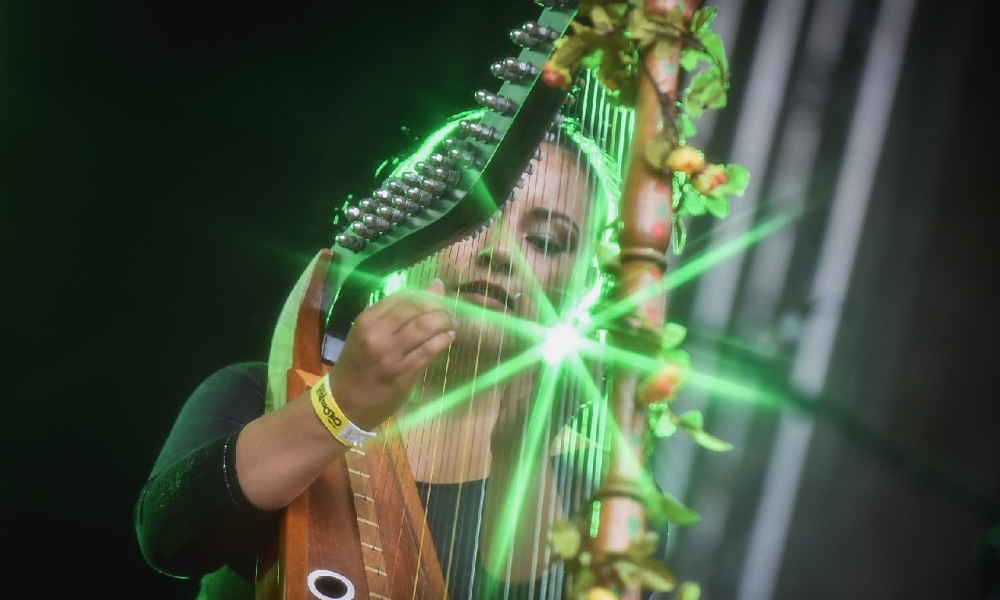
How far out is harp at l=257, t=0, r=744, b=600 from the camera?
0.57 meters

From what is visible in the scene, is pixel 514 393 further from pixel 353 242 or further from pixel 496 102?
pixel 496 102

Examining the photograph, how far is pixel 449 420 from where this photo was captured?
1189 mm

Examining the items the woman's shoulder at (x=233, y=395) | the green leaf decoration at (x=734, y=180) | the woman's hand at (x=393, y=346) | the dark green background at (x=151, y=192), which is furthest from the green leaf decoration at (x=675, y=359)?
the dark green background at (x=151, y=192)

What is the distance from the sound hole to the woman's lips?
1.34 feet

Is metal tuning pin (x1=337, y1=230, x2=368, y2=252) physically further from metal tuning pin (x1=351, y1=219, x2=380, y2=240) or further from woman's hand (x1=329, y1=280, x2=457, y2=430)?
woman's hand (x1=329, y1=280, x2=457, y2=430)

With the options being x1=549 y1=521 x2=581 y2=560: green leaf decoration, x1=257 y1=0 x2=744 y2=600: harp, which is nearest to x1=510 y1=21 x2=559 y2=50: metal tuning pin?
x1=257 y1=0 x2=744 y2=600: harp

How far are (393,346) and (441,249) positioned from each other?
33 centimetres

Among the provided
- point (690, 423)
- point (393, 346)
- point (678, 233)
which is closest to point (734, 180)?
point (678, 233)

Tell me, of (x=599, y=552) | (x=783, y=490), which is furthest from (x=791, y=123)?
(x=599, y=552)

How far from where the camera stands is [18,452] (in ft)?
6.42

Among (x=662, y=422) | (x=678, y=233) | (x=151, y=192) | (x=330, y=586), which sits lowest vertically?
(x=330, y=586)

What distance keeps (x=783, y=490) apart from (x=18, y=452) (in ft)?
7.27

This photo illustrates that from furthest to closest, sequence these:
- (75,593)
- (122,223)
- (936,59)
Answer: (936,59) → (122,223) → (75,593)

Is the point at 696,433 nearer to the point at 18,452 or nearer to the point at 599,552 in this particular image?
the point at 599,552
